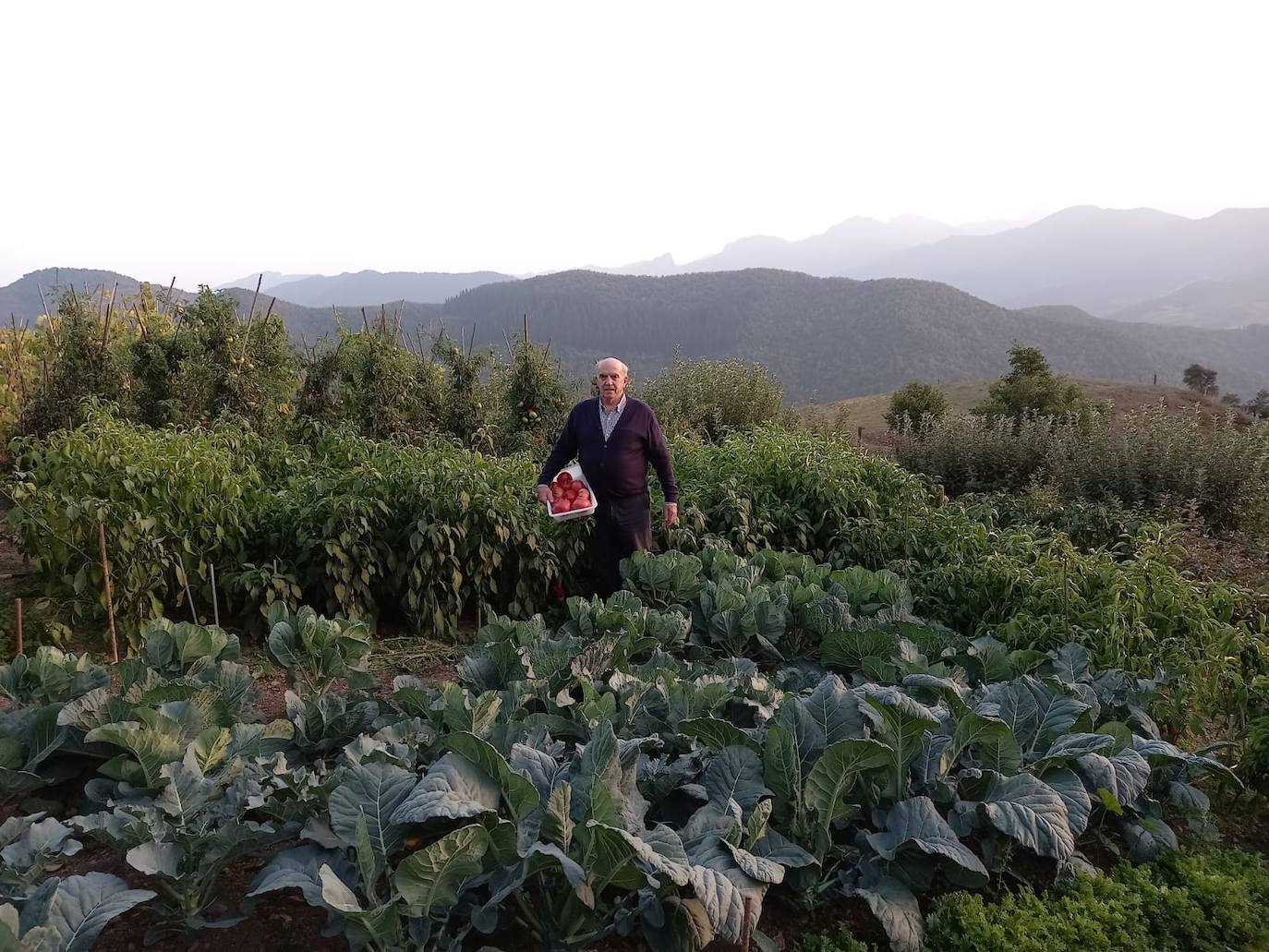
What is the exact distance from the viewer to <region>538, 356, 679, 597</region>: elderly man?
4621 millimetres

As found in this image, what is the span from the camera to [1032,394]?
13.6m

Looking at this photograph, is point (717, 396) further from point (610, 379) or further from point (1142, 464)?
point (610, 379)

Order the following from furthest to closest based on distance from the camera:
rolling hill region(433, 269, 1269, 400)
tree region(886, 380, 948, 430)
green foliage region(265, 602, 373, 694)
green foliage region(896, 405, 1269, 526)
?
rolling hill region(433, 269, 1269, 400) < tree region(886, 380, 948, 430) < green foliage region(896, 405, 1269, 526) < green foliage region(265, 602, 373, 694)

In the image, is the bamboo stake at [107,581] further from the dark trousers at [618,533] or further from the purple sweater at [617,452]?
the dark trousers at [618,533]

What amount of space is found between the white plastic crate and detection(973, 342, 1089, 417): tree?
33.4 ft

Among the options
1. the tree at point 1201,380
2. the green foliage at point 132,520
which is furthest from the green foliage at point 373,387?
the tree at point 1201,380

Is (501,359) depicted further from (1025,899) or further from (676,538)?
(1025,899)

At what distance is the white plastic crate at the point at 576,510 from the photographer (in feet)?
15.0

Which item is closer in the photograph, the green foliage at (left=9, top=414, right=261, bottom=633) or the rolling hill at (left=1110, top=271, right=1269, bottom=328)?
the green foliage at (left=9, top=414, right=261, bottom=633)

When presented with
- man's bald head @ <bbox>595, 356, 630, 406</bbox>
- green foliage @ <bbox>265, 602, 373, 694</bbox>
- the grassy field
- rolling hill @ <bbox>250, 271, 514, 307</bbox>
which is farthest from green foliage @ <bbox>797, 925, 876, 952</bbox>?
rolling hill @ <bbox>250, 271, 514, 307</bbox>

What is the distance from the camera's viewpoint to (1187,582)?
405 cm

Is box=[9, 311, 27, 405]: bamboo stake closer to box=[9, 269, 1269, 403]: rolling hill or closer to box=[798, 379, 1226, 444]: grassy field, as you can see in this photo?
box=[798, 379, 1226, 444]: grassy field

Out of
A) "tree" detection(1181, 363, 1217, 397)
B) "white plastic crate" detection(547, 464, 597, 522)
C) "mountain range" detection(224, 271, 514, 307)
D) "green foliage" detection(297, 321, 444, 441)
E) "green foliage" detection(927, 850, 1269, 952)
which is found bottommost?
"tree" detection(1181, 363, 1217, 397)

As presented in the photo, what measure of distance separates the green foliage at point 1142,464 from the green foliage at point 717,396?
312cm
